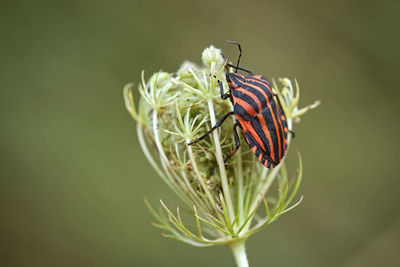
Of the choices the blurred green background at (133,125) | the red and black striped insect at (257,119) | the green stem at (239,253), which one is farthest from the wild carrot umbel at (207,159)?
the blurred green background at (133,125)

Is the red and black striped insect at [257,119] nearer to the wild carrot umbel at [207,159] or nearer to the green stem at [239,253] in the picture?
the wild carrot umbel at [207,159]

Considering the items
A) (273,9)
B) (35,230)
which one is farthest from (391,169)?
(35,230)

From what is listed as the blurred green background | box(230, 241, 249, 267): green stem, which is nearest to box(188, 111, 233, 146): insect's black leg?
box(230, 241, 249, 267): green stem

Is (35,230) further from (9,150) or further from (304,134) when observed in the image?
(304,134)

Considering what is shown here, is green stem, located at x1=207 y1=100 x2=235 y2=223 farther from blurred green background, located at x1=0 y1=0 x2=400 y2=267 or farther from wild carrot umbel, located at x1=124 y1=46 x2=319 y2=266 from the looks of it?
blurred green background, located at x1=0 y1=0 x2=400 y2=267

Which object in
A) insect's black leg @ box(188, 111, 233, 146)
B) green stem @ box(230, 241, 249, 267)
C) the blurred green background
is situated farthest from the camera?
the blurred green background

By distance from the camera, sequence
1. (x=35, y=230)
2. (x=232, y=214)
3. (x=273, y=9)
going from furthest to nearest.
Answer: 1. (x=273, y=9)
2. (x=35, y=230)
3. (x=232, y=214)
